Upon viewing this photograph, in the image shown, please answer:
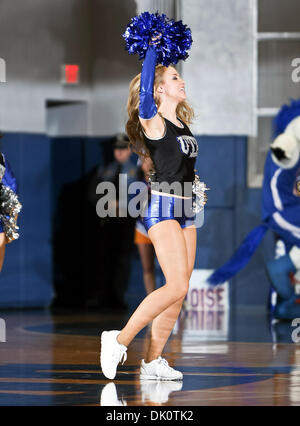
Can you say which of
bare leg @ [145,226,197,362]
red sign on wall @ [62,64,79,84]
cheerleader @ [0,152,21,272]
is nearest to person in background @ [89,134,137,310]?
red sign on wall @ [62,64,79,84]

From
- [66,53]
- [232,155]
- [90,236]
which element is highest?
[66,53]

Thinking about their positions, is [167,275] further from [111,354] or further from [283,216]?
[283,216]

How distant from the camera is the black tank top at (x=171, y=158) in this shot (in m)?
5.71

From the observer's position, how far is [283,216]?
9.27m

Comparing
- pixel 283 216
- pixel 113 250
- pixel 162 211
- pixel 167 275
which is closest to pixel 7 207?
pixel 162 211

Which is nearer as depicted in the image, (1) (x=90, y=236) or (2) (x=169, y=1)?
(2) (x=169, y=1)

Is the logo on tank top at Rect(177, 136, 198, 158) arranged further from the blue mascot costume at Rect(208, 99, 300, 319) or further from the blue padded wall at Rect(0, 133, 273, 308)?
the blue padded wall at Rect(0, 133, 273, 308)

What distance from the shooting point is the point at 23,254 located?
10742 millimetres

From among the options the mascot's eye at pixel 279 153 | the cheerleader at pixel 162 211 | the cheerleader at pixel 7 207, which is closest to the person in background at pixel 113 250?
the mascot's eye at pixel 279 153

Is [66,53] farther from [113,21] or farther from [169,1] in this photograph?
[169,1]

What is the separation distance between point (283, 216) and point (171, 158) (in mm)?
3724

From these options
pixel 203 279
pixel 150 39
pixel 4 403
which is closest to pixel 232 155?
pixel 203 279

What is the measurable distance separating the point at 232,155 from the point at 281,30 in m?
1.33
